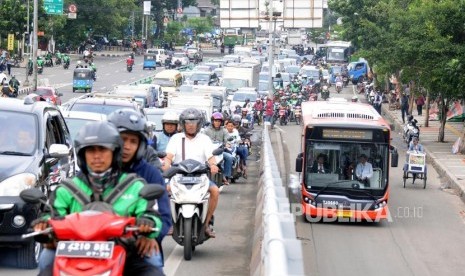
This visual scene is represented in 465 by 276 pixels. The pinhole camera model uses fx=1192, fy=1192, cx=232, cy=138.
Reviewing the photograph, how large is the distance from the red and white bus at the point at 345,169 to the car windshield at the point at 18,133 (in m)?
10.5

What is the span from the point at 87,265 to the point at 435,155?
36.5 meters

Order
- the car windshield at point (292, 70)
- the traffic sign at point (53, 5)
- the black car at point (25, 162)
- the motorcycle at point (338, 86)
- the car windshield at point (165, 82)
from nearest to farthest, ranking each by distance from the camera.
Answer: the black car at point (25, 162)
the car windshield at point (165, 82)
the traffic sign at point (53, 5)
the motorcycle at point (338, 86)
the car windshield at point (292, 70)

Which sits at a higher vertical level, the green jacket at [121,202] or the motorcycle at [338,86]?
the green jacket at [121,202]

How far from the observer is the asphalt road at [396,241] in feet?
59.9

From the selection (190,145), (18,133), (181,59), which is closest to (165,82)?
(181,59)

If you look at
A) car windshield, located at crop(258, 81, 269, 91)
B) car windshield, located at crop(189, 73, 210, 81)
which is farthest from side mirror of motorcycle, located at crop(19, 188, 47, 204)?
→ car windshield, located at crop(258, 81, 269, 91)

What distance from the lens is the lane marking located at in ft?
44.5

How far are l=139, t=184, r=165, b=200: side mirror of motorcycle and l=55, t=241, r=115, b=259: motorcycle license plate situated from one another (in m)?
0.36

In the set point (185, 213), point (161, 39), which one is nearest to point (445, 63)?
point (185, 213)

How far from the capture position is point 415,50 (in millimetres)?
44438

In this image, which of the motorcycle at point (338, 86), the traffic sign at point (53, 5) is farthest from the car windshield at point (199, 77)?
the motorcycle at point (338, 86)

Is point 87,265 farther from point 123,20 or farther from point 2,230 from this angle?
point 123,20

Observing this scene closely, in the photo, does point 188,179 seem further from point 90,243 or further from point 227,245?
point 90,243

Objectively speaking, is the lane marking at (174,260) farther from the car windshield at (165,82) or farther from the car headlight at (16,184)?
the car windshield at (165,82)
